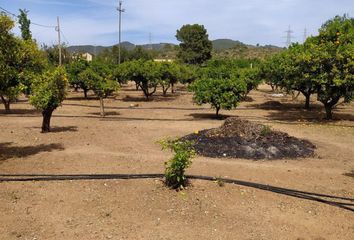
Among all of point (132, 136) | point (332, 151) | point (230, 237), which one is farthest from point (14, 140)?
point (332, 151)

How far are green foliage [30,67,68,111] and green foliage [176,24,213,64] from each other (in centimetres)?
7038

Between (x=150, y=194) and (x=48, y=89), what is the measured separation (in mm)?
8777

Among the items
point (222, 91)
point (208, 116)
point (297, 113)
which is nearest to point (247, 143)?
point (222, 91)

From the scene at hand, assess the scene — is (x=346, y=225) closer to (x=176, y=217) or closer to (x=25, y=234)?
(x=176, y=217)

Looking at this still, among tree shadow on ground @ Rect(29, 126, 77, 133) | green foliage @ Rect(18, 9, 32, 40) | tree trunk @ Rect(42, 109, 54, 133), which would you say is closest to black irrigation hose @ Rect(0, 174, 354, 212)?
tree trunk @ Rect(42, 109, 54, 133)

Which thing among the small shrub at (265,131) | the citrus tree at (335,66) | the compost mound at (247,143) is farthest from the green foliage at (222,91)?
the small shrub at (265,131)

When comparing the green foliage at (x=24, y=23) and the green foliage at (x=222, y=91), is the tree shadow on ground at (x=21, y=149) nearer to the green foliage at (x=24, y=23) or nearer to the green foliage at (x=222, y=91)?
the green foliage at (x=222, y=91)

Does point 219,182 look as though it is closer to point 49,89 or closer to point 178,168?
point 178,168

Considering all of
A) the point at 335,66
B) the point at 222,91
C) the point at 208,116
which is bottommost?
the point at 208,116

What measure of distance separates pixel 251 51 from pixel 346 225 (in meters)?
114

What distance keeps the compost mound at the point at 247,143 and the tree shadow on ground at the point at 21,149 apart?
206 inches

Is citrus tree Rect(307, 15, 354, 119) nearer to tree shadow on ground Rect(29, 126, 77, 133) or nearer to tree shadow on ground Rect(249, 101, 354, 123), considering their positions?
tree shadow on ground Rect(249, 101, 354, 123)

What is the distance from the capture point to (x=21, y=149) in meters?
14.3

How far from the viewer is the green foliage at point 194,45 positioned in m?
86.8
